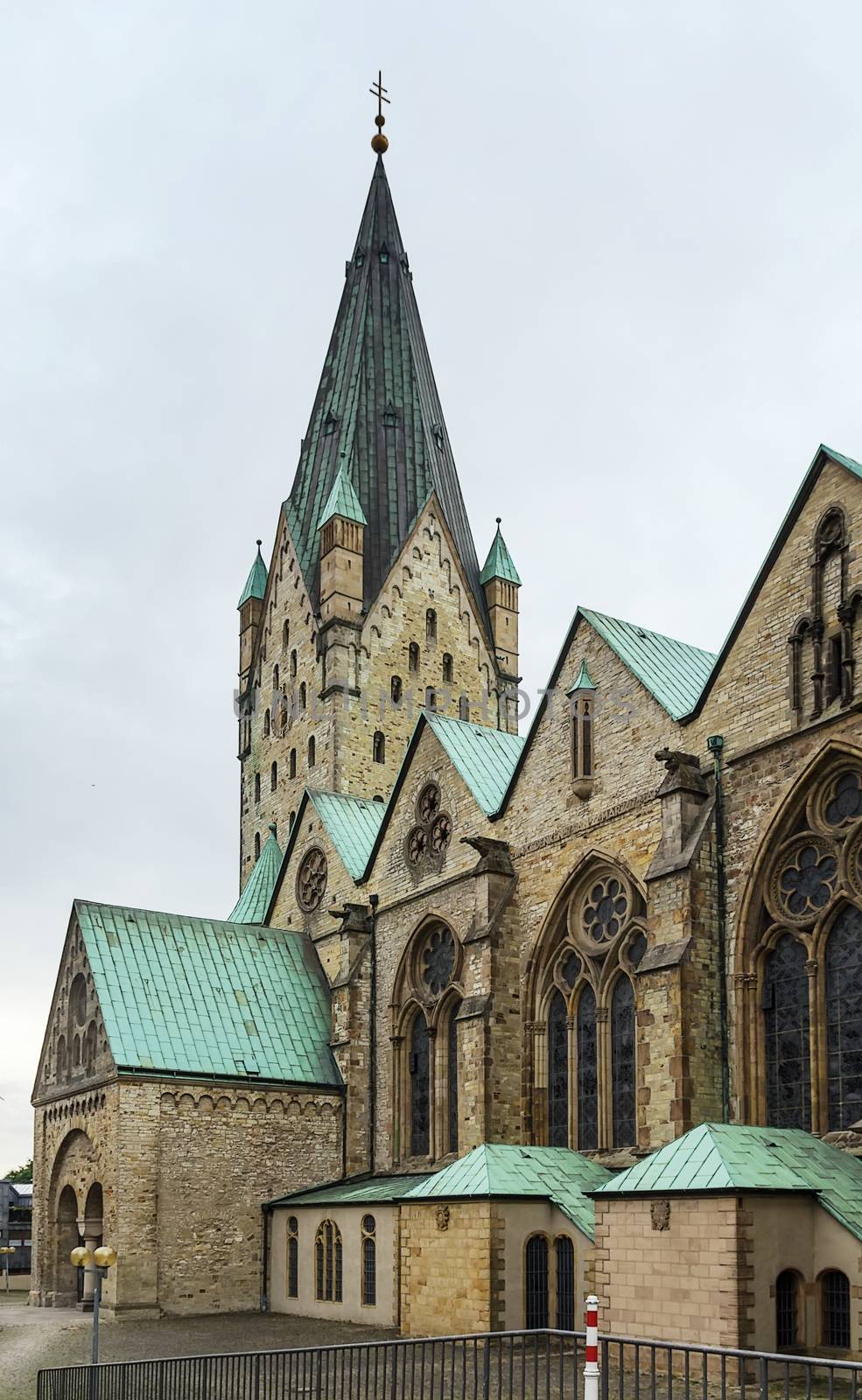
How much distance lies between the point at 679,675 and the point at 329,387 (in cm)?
3303

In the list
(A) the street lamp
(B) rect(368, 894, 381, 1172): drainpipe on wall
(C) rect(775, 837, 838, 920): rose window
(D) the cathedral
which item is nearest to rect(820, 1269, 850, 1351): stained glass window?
(D) the cathedral

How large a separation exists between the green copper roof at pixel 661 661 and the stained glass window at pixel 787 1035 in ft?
16.4

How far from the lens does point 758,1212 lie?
20.3 metres

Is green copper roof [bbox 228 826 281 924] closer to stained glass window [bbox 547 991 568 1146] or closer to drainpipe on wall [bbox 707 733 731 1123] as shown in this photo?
stained glass window [bbox 547 991 568 1146]

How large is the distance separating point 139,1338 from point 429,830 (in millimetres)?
13033

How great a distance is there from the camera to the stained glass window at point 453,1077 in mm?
33750

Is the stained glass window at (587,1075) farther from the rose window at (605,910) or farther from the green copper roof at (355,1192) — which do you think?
the green copper roof at (355,1192)

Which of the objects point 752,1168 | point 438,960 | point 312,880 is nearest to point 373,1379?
point 752,1168

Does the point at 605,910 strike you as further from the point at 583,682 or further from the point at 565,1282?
the point at 565,1282

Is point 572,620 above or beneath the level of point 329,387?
beneath

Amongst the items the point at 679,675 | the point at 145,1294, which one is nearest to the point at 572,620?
the point at 679,675

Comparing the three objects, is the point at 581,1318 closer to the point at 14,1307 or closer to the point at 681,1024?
the point at 681,1024

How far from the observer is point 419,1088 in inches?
1409

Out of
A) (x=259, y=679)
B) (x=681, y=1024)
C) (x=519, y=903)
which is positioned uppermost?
(x=259, y=679)
